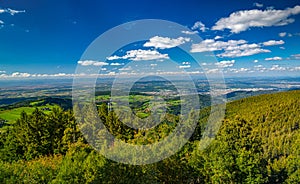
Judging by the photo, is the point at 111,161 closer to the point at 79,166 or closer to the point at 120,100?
the point at 79,166

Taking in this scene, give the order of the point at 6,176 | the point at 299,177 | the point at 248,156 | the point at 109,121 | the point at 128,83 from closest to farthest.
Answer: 1. the point at 6,176
2. the point at 248,156
3. the point at 128,83
4. the point at 299,177
5. the point at 109,121

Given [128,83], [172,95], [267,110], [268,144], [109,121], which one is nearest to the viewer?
[128,83]

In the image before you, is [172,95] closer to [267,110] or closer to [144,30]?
[144,30]

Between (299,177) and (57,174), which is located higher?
(57,174)

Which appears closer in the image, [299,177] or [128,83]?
[128,83]

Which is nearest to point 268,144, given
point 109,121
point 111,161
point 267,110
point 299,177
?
point 267,110

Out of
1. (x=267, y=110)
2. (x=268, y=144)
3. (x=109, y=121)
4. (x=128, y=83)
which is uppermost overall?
(x=128, y=83)
